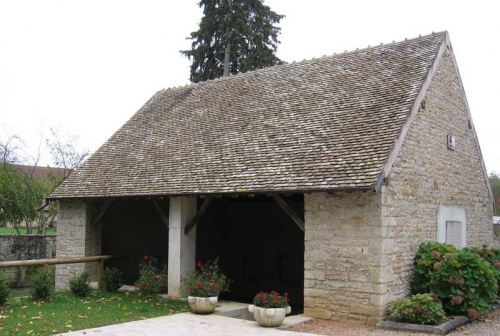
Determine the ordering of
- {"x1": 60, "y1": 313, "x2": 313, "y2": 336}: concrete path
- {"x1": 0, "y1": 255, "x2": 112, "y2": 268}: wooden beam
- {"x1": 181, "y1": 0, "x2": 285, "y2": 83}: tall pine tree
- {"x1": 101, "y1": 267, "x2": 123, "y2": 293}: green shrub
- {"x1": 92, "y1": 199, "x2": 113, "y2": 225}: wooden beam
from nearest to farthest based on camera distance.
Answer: {"x1": 60, "y1": 313, "x2": 313, "y2": 336}: concrete path
{"x1": 0, "y1": 255, "x2": 112, "y2": 268}: wooden beam
{"x1": 101, "y1": 267, "x2": 123, "y2": 293}: green shrub
{"x1": 92, "y1": 199, "x2": 113, "y2": 225}: wooden beam
{"x1": 181, "y1": 0, "x2": 285, "y2": 83}: tall pine tree

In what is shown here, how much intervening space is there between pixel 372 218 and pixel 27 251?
15.5m

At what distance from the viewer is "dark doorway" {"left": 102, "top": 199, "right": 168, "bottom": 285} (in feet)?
51.0

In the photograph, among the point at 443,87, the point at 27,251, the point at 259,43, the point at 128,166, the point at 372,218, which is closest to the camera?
the point at 372,218

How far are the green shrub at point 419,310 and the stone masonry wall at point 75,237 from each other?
831 centimetres

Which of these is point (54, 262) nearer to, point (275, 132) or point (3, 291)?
point (3, 291)

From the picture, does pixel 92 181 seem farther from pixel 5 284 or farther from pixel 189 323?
pixel 189 323

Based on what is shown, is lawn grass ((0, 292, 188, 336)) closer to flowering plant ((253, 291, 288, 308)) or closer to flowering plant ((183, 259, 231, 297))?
flowering plant ((183, 259, 231, 297))

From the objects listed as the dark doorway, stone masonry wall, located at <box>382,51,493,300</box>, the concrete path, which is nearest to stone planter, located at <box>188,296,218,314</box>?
the concrete path

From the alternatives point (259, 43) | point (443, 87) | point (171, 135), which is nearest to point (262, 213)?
point (171, 135)

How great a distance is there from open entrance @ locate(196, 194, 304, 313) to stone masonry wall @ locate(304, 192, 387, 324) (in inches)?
191

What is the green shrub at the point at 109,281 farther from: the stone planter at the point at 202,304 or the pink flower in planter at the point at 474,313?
the pink flower in planter at the point at 474,313

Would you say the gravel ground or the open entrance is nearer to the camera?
the gravel ground

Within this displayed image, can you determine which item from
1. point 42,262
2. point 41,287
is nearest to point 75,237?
point 42,262

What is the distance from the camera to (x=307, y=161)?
10297mm
